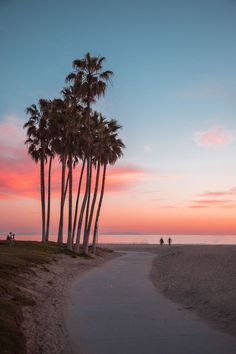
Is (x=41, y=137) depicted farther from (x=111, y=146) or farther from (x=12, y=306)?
(x=12, y=306)

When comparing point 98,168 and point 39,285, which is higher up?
point 98,168

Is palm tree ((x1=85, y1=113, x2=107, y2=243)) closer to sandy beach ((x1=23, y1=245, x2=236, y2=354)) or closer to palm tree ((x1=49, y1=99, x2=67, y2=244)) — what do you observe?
palm tree ((x1=49, y1=99, x2=67, y2=244))

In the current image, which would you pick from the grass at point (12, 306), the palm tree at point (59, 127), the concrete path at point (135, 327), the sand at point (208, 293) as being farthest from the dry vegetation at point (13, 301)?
the palm tree at point (59, 127)

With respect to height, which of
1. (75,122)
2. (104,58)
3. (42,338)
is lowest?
(42,338)

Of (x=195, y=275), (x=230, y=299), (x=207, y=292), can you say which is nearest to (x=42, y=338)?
(x=230, y=299)

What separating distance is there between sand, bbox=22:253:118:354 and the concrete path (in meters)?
0.41

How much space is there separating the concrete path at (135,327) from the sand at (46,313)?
1.34 feet

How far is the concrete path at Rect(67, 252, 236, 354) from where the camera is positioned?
11.0 metres

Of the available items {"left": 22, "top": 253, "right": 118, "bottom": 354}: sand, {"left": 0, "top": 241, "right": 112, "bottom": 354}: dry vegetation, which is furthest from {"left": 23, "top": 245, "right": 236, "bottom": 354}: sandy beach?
{"left": 0, "top": 241, "right": 112, "bottom": 354}: dry vegetation

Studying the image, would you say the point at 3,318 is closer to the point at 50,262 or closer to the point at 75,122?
the point at 50,262

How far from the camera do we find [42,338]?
1191 cm

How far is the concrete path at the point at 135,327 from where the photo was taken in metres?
11.0

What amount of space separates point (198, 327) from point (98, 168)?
3944 cm

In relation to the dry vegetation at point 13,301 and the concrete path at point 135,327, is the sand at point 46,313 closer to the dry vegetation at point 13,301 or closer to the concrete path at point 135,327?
the dry vegetation at point 13,301
